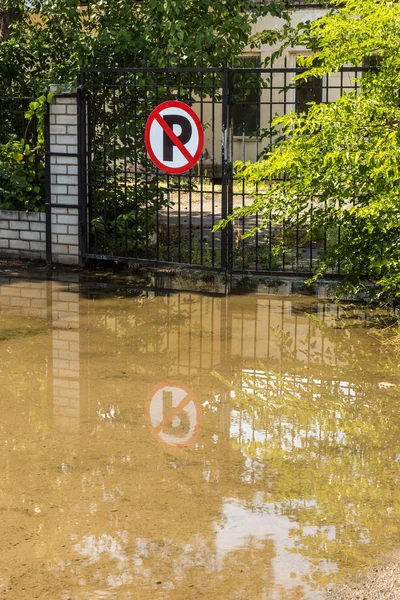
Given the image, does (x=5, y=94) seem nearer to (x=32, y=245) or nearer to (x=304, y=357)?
(x=32, y=245)

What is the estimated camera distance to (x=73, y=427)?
18.5 feet

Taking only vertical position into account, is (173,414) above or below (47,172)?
below

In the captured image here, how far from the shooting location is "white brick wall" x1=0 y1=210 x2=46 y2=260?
10.9m

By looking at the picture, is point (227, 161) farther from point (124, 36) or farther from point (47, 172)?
point (47, 172)

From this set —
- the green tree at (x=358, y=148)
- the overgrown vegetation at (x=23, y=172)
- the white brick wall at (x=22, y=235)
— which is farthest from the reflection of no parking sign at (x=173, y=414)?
the overgrown vegetation at (x=23, y=172)

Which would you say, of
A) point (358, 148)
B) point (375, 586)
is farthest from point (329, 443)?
point (358, 148)

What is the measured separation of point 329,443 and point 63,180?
19.9ft

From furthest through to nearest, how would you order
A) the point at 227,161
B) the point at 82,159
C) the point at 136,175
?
the point at 82,159 → the point at 136,175 → the point at 227,161

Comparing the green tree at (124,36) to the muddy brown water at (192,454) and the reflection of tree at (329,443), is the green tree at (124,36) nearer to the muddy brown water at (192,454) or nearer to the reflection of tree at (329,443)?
the muddy brown water at (192,454)

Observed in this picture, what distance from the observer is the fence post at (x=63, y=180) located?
411 inches

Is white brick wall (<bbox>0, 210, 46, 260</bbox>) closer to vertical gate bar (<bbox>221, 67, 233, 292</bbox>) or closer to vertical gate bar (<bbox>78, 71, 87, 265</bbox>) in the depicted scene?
vertical gate bar (<bbox>78, 71, 87, 265</bbox>)

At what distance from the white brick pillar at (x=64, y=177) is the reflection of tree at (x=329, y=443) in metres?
3.87

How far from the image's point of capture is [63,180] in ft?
34.7

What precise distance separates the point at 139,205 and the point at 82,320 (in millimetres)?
3174
